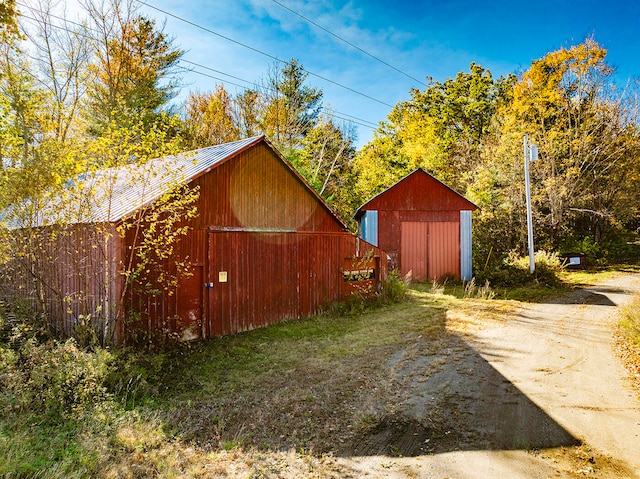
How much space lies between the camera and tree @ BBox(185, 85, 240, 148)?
22.4m

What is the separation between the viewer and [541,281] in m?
15.0

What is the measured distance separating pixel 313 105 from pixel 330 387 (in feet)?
78.2

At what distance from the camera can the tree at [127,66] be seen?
16.0 meters

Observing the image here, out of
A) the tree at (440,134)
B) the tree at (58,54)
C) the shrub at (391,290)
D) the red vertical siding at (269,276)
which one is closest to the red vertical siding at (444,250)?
the shrub at (391,290)

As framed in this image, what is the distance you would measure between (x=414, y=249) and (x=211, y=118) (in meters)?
14.3

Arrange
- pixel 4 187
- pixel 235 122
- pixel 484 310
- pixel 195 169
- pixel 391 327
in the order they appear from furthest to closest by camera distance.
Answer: pixel 235 122 → pixel 484 310 → pixel 391 327 → pixel 195 169 → pixel 4 187

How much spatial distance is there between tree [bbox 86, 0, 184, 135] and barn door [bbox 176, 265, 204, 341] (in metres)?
10.5

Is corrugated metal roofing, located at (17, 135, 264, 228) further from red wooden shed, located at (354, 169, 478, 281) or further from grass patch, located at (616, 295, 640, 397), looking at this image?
red wooden shed, located at (354, 169, 478, 281)

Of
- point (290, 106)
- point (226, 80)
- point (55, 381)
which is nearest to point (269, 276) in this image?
point (55, 381)

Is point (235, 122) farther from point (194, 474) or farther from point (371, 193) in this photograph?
point (194, 474)

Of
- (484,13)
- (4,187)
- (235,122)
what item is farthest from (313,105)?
(4,187)

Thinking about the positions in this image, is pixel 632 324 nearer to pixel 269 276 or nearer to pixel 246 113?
pixel 269 276

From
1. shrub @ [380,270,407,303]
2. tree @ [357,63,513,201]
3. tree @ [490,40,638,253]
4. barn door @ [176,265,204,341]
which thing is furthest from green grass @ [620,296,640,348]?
tree @ [357,63,513,201]

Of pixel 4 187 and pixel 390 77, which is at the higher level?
pixel 390 77
